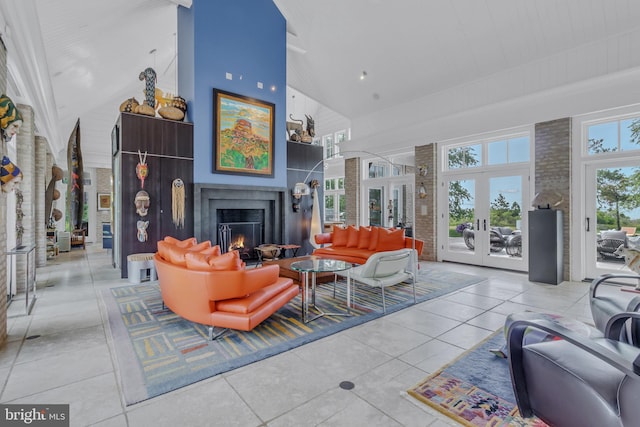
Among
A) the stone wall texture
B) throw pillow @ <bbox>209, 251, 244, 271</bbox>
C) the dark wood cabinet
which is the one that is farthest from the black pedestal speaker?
the stone wall texture

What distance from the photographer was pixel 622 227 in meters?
5.41

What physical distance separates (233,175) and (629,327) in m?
6.45

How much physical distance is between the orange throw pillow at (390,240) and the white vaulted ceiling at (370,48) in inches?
135

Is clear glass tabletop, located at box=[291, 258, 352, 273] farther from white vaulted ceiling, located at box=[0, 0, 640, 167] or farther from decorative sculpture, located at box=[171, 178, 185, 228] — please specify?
white vaulted ceiling, located at box=[0, 0, 640, 167]

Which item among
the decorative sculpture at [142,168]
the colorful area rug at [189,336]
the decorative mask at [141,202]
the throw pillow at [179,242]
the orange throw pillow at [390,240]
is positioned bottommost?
the colorful area rug at [189,336]

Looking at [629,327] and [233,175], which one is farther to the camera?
[233,175]

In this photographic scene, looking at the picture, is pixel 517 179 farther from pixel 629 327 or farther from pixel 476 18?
pixel 629 327

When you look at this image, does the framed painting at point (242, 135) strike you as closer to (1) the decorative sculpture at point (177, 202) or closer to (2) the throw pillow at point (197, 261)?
(1) the decorative sculpture at point (177, 202)

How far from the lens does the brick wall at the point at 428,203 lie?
777 centimetres

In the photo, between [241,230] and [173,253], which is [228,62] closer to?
[241,230]

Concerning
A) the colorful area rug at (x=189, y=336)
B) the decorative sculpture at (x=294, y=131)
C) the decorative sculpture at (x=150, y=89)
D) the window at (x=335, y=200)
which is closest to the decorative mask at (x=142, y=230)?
the colorful area rug at (x=189, y=336)

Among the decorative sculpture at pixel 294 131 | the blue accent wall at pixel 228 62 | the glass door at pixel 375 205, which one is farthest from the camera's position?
the glass door at pixel 375 205

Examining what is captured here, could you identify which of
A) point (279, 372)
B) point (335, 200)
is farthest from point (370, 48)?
point (335, 200)

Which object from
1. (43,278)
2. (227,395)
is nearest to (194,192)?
(43,278)
